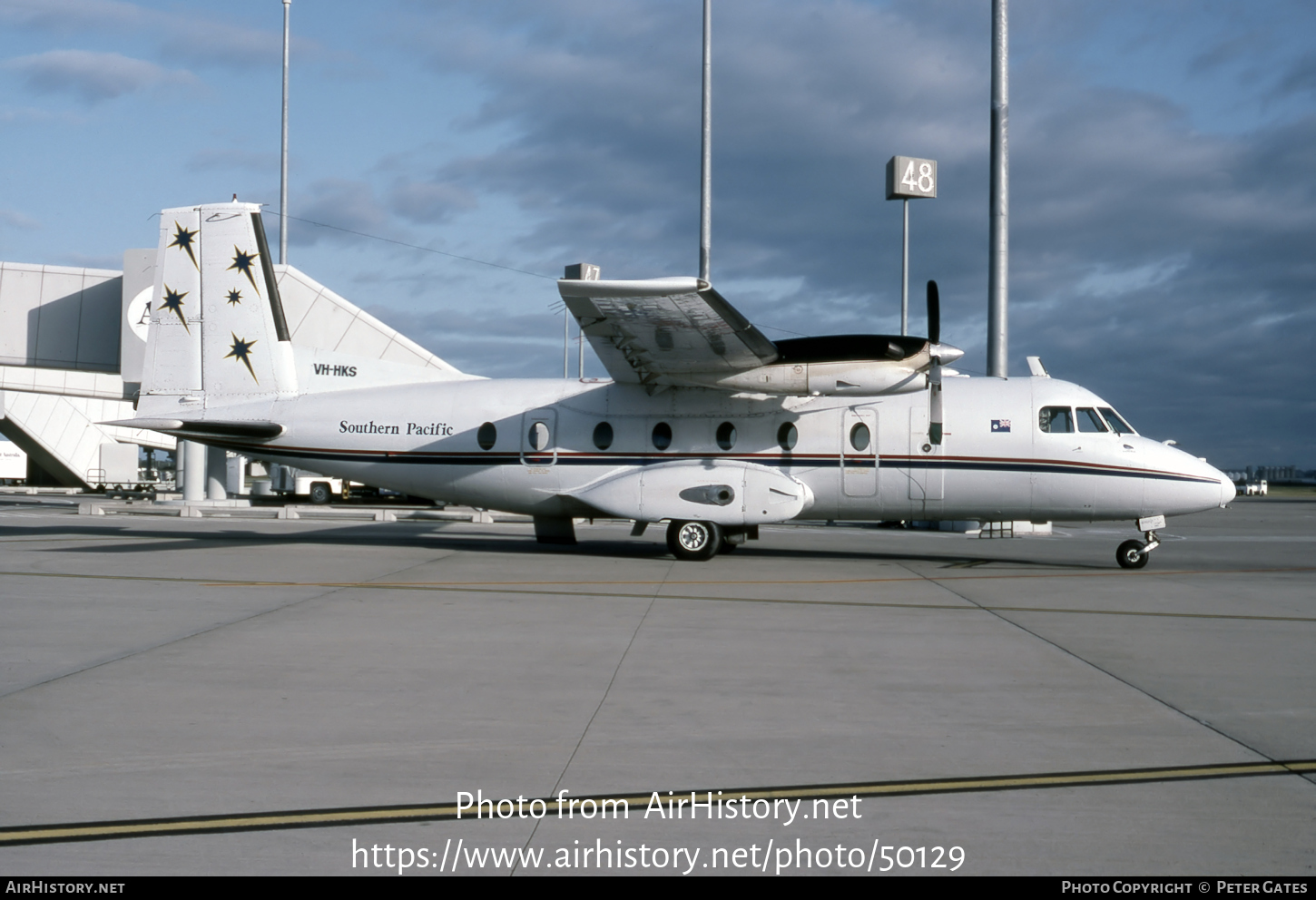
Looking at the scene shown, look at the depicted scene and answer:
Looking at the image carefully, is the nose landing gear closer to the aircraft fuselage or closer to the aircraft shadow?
the aircraft shadow

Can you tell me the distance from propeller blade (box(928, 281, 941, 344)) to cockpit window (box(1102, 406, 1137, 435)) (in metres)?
3.16

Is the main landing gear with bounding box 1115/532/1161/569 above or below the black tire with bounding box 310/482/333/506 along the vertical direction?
below

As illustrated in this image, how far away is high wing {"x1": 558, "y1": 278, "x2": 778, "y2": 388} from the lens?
43.0 feet

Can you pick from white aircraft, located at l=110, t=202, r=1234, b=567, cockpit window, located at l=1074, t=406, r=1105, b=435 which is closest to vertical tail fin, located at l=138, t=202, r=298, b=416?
white aircraft, located at l=110, t=202, r=1234, b=567

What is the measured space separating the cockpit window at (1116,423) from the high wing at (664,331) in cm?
571

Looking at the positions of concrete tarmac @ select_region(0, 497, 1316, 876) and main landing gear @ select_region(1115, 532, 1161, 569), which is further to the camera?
main landing gear @ select_region(1115, 532, 1161, 569)

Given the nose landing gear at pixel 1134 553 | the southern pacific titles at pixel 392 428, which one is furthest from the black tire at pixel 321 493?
the nose landing gear at pixel 1134 553

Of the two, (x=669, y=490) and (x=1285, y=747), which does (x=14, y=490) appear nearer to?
(x=669, y=490)

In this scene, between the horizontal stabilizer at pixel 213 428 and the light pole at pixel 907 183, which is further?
the light pole at pixel 907 183

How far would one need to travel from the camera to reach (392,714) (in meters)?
6.01

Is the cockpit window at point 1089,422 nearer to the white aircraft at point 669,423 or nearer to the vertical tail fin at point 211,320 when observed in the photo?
the white aircraft at point 669,423

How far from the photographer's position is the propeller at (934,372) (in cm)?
1577

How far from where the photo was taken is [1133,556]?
15641 mm
